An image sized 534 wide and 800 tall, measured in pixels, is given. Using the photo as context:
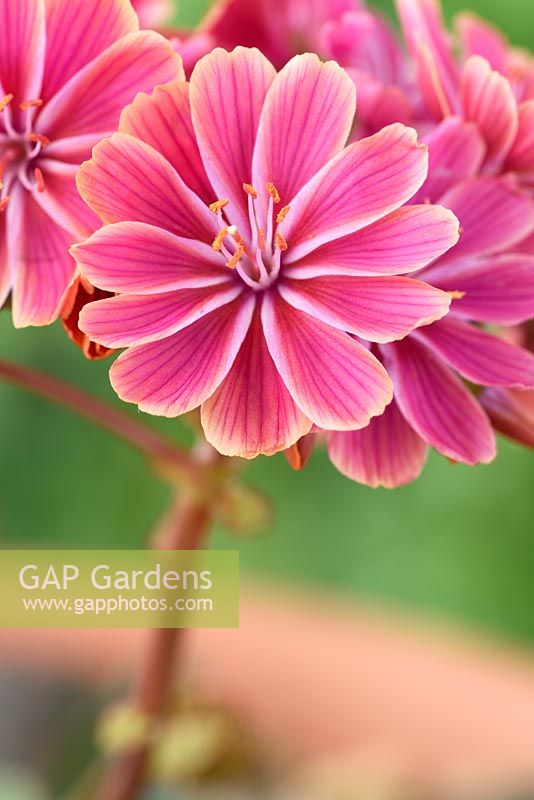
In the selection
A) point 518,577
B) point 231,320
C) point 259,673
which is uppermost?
point 518,577

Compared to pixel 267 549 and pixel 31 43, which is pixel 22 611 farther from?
pixel 267 549

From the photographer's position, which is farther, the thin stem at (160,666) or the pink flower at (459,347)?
the thin stem at (160,666)

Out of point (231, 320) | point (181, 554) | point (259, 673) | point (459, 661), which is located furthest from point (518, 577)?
point (231, 320)

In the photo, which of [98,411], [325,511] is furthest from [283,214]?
[325,511]

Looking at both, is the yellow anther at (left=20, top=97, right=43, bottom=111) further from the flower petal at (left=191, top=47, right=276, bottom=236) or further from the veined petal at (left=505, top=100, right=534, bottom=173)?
the veined petal at (left=505, top=100, right=534, bottom=173)

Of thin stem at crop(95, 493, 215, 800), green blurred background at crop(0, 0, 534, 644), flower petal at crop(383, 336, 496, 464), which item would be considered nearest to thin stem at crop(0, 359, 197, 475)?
thin stem at crop(95, 493, 215, 800)

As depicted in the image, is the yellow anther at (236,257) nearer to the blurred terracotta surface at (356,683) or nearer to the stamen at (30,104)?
the stamen at (30,104)

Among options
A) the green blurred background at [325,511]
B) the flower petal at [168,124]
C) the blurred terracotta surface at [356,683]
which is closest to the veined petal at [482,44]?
the flower petal at [168,124]
